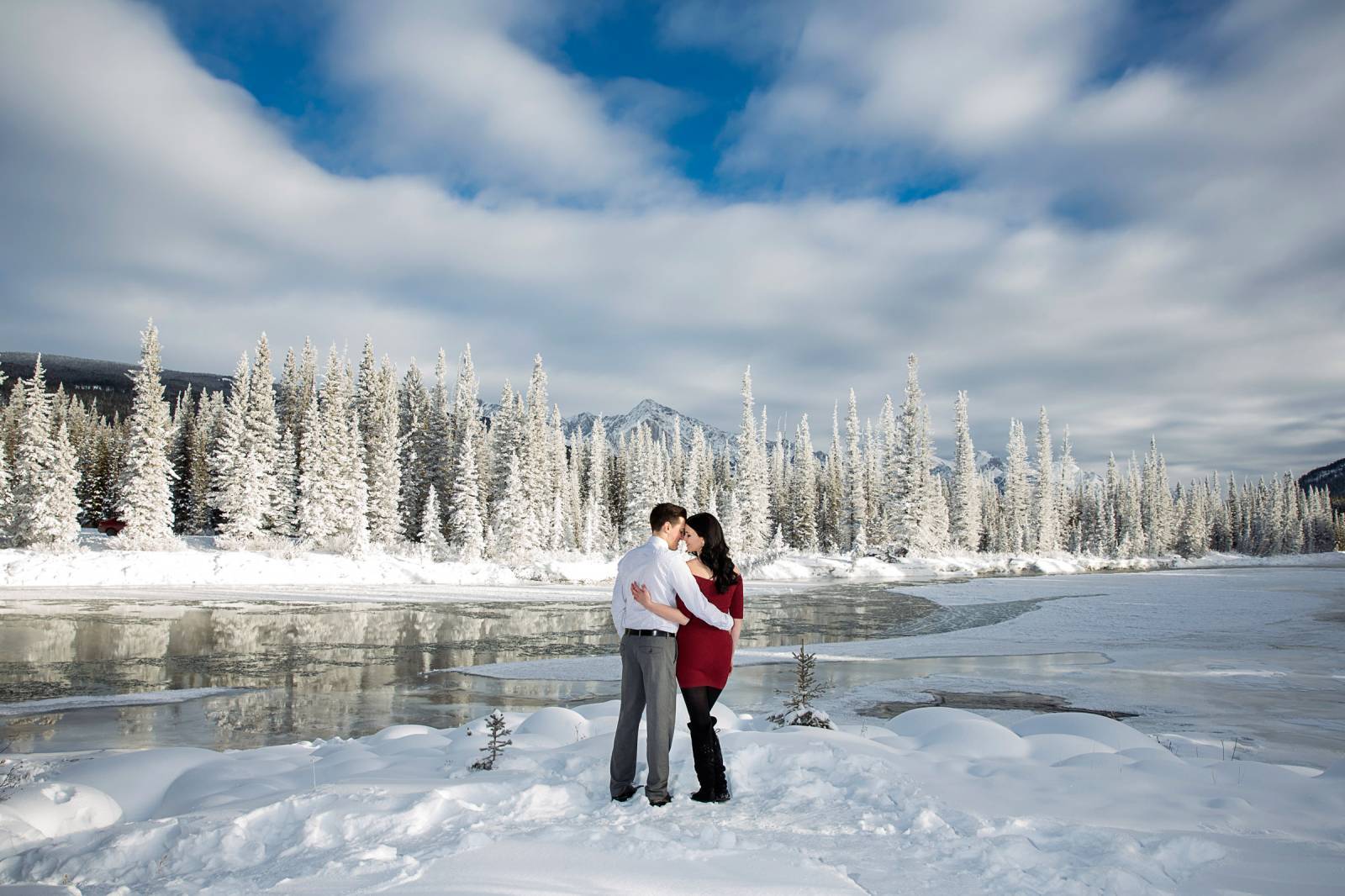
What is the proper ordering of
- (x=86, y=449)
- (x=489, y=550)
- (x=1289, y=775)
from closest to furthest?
(x=1289, y=775)
(x=489, y=550)
(x=86, y=449)

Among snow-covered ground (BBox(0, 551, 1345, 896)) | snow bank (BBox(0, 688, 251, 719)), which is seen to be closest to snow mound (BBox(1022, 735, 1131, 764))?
snow-covered ground (BBox(0, 551, 1345, 896))

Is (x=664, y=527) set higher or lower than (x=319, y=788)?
higher

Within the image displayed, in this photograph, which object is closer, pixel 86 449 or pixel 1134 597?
pixel 1134 597

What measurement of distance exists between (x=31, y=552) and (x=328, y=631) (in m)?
26.9

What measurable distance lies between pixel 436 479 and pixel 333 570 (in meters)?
Result: 19.6

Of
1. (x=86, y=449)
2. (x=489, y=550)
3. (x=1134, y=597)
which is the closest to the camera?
(x=1134, y=597)

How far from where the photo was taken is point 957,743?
700cm

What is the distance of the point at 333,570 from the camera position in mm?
39562

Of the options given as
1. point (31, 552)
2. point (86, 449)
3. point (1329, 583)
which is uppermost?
point (86, 449)

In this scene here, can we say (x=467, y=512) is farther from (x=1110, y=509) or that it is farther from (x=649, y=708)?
(x=1110, y=509)

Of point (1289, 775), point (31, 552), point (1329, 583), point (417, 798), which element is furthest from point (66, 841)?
point (1329, 583)

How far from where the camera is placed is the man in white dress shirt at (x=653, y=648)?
5.04 metres

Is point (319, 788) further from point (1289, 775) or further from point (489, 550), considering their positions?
point (489, 550)

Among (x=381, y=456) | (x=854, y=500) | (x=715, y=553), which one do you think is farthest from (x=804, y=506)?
(x=715, y=553)
